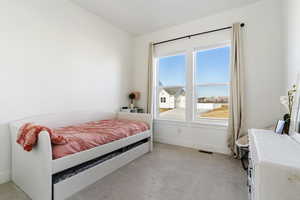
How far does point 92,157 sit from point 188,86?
2.39 metres

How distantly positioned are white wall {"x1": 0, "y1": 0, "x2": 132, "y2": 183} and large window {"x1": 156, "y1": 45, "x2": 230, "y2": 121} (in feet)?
4.27

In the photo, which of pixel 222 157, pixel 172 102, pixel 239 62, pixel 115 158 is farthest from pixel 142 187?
pixel 239 62

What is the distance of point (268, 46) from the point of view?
2428mm

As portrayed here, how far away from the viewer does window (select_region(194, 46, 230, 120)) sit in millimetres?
2941

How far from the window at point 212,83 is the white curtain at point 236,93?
0.89ft

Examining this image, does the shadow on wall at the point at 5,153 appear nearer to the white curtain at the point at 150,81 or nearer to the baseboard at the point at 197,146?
the white curtain at the point at 150,81

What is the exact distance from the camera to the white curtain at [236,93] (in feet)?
8.36

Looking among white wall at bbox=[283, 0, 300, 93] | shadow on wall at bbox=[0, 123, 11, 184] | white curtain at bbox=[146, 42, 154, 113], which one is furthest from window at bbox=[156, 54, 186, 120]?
shadow on wall at bbox=[0, 123, 11, 184]

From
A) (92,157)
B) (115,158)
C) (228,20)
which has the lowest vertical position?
(115,158)

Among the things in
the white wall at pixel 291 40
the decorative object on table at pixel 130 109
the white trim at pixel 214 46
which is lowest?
Result: the decorative object on table at pixel 130 109

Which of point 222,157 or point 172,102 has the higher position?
point 172,102

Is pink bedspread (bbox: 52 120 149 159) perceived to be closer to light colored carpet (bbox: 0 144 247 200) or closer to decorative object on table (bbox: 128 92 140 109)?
light colored carpet (bbox: 0 144 247 200)

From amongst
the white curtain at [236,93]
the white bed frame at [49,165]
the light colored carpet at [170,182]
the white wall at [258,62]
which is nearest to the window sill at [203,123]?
the white wall at [258,62]

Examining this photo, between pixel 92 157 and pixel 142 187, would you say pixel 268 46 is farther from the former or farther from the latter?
pixel 92 157
